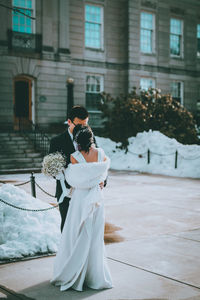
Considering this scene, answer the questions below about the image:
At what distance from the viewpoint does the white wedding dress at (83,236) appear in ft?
16.4

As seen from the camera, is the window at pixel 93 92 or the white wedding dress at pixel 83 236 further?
the window at pixel 93 92

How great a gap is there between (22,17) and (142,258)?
62.2 feet

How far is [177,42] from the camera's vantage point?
29672 mm

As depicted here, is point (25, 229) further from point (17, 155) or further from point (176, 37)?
point (176, 37)

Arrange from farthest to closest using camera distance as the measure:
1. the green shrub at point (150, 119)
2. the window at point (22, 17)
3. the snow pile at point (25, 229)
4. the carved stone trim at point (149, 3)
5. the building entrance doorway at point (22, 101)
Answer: the carved stone trim at point (149, 3) → the building entrance doorway at point (22, 101) → the window at point (22, 17) → the green shrub at point (150, 119) → the snow pile at point (25, 229)

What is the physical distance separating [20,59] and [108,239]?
55.1 feet

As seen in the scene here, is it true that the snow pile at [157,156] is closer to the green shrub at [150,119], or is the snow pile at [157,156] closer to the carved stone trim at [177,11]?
the green shrub at [150,119]

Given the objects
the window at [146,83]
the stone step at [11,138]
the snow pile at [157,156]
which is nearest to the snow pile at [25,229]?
the snow pile at [157,156]

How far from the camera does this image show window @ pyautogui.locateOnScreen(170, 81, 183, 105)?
98.4 feet

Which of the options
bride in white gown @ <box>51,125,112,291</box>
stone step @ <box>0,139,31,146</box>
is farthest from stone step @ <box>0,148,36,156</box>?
bride in white gown @ <box>51,125,112,291</box>

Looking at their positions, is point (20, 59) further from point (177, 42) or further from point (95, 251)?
point (95, 251)

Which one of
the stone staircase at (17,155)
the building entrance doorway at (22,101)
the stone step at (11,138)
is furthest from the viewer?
the building entrance doorway at (22,101)

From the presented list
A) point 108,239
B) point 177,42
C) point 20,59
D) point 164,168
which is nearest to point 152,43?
point 177,42

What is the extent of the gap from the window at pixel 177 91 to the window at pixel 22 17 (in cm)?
1139
